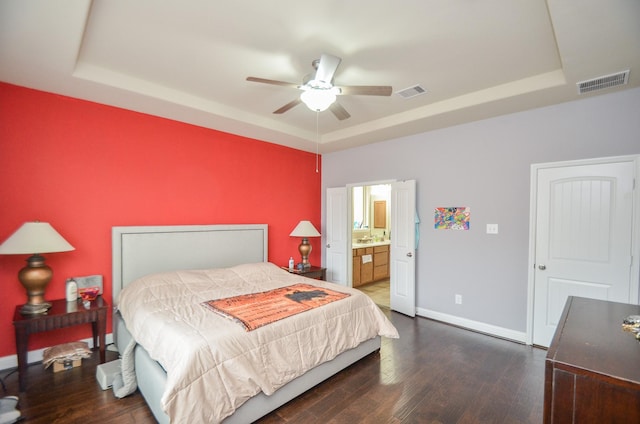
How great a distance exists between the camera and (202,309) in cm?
250

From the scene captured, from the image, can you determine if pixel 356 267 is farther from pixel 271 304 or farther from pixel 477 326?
pixel 271 304

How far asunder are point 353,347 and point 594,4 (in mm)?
2986

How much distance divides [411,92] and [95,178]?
3575 mm

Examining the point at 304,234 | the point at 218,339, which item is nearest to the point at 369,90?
the point at 218,339

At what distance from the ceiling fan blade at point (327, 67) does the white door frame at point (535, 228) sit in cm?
262

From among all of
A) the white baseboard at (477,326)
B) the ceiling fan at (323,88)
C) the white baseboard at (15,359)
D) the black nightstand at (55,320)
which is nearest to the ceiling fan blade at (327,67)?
the ceiling fan at (323,88)

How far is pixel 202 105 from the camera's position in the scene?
133 inches

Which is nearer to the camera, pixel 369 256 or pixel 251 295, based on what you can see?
pixel 251 295

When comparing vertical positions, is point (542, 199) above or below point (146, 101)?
below

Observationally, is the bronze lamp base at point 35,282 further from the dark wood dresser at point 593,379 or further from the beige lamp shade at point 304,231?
the dark wood dresser at point 593,379

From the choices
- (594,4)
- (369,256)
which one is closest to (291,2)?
(594,4)

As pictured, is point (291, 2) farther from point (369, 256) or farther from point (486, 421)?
point (369, 256)

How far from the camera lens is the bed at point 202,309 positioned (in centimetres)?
188

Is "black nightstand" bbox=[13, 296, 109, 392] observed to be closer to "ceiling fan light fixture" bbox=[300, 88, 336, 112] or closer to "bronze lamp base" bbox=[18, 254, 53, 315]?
"bronze lamp base" bbox=[18, 254, 53, 315]
